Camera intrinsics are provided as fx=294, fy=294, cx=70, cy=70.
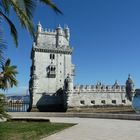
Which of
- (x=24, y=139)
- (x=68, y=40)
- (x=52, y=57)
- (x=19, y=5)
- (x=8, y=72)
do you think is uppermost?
(x=68, y=40)

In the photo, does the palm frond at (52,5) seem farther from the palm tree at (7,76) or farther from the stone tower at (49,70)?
the stone tower at (49,70)

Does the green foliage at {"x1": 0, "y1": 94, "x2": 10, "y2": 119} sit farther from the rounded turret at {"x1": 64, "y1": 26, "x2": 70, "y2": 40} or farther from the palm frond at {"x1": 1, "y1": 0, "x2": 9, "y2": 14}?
the rounded turret at {"x1": 64, "y1": 26, "x2": 70, "y2": 40}

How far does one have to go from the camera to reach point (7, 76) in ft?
37.6

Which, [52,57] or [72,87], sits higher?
[52,57]

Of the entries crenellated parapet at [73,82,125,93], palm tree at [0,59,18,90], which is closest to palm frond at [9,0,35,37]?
palm tree at [0,59,18,90]

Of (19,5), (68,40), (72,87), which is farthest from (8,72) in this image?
(68,40)

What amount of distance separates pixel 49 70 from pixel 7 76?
55.0 m

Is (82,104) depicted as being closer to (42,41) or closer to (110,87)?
(110,87)

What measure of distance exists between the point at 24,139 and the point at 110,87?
56.0 meters

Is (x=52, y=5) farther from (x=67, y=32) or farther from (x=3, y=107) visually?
(x=67, y=32)

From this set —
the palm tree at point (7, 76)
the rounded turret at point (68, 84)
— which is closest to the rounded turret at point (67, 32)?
the rounded turret at point (68, 84)

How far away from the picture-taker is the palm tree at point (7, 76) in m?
10.8

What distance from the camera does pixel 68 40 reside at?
72.2 metres

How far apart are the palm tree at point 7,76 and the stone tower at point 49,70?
5266cm
